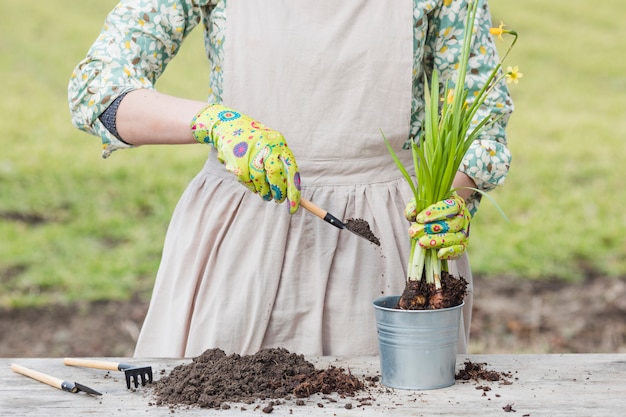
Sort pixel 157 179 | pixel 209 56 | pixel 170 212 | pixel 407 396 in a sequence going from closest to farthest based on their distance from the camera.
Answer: pixel 407 396
pixel 209 56
pixel 170 212
pixel 157 179

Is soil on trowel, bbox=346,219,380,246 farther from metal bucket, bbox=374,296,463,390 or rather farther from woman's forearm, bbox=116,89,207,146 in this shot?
woman's forearm, bbox=116,89,207,146

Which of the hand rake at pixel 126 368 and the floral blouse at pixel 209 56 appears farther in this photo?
the floral blouse at pixel 209 56

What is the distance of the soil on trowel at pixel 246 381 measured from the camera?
1526mm

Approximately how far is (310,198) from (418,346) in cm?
52

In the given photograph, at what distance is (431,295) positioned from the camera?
1644mm

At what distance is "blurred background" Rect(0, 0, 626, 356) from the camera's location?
188 inches

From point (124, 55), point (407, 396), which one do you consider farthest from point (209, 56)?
point (407, 396)

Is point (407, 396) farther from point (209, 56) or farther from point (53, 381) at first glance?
point (209, 56)

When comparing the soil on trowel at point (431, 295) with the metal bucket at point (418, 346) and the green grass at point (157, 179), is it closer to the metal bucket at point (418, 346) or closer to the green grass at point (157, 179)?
the metal bucket at point (418, 346)

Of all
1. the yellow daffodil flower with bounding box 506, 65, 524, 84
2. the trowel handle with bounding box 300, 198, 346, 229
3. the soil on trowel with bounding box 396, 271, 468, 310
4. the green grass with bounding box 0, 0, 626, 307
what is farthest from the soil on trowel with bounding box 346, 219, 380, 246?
the green grass with bounding box 0, 0, 626, 307

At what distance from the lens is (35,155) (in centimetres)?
682

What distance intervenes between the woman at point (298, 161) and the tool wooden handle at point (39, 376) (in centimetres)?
37

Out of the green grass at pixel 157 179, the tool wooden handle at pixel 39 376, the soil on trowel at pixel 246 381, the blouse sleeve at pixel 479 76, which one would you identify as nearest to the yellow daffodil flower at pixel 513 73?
the blouse sleeve at pixel 479 76

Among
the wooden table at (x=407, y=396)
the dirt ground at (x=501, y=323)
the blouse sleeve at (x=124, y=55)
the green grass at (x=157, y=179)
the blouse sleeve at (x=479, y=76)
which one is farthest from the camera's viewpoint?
the green grass at (x=157, y=179)
